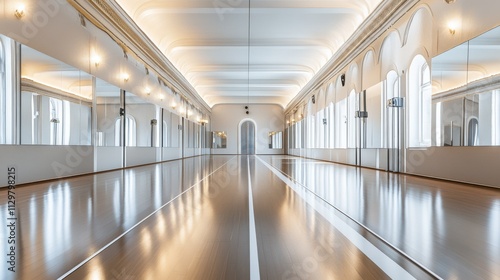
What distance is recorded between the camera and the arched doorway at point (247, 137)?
37.6m

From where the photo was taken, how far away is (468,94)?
6.94 meters

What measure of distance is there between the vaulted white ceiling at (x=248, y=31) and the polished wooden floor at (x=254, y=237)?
28.9 feet

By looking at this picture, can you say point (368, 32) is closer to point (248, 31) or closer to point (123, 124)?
point (248, 31)

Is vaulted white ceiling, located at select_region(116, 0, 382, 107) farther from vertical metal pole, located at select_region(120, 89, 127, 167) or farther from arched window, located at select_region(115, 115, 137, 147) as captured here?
arched window, located at select_region(115, 115, 137, 147)

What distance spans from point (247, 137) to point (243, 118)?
231 centimetres

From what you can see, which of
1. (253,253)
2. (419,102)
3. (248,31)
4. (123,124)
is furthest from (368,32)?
(253,253)

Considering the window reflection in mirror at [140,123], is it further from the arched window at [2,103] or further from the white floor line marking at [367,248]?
the white floor line marking at [367,248]

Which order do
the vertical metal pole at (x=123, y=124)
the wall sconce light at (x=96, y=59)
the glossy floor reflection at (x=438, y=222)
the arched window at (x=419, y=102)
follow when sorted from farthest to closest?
the vertical metal pole at (x=123, y=124)
the arched window at (x=419, y=102)
the wall sconce light at (x=96, y=59)
the glossy floor reflection at (x=438, y=222)

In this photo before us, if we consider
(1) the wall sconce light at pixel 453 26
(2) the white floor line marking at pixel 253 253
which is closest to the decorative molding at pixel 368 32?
(1) the wall sconce light at pixel 453 26

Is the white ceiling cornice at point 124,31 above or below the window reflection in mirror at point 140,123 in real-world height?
above

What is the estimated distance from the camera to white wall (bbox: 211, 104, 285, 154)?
37.4 m

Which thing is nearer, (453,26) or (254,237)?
(254,237)

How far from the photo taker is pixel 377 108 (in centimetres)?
1192

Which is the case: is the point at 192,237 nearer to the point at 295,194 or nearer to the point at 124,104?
the point at 295,194
